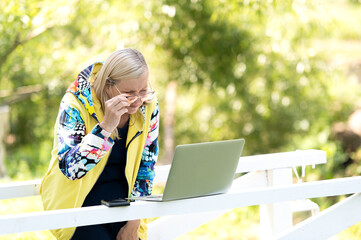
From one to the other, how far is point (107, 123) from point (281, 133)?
6010 millimetres

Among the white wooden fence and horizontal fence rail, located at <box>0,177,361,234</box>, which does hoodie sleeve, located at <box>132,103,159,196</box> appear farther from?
horizontal fence rail, located at <box>0,177,361,234</box>

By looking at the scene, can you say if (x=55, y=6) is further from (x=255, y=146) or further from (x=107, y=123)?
(x=255, y=146)

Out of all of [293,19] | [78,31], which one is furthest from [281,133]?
[78,31]

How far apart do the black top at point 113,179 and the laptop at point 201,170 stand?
14.5 inches

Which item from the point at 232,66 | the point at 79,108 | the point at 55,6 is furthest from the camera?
the point at 232,66

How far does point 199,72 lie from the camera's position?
6449mm

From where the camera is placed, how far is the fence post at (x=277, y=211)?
260 centimetres

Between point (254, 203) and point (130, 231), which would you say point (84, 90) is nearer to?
point (130, 231)

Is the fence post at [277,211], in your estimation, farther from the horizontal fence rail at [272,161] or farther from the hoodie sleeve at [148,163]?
the hoodie sleeve at [148,163]

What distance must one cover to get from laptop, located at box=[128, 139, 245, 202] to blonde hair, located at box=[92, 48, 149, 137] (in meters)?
0.42

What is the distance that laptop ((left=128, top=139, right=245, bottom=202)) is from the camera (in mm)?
1767

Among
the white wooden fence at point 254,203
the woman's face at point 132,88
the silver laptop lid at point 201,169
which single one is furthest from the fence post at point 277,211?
the woman's face at point 132,88

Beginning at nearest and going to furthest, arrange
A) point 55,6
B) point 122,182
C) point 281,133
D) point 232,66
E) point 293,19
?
point 122,182 → point 55,6 → point 293,19 → point 232,66 → point 281,133

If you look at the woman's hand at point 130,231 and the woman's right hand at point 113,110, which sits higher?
the woman's right hand at point 113,110
